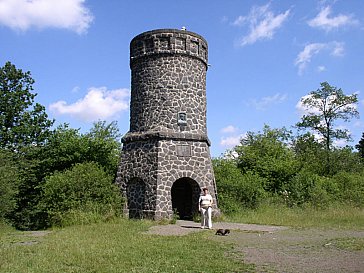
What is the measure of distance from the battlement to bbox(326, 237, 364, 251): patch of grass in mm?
10305

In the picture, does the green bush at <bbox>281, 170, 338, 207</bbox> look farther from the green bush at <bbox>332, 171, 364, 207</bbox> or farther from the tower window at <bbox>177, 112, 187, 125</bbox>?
the tower window at <bbox>177, 112, 187, 125</bbox>

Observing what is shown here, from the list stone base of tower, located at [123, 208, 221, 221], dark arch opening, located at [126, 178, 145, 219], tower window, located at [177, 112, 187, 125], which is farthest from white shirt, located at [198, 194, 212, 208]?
tower window, located at [177, 112, 187, 125]

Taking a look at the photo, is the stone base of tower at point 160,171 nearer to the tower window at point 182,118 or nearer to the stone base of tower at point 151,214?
the stone base of tower at point 151,214

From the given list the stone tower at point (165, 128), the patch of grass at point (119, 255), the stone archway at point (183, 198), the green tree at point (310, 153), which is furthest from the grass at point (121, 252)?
the green tree at point (310, 153)

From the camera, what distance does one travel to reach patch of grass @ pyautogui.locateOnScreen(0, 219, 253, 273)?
6965 mm

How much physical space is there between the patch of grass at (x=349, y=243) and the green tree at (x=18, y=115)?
20.8 m

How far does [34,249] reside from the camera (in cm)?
894

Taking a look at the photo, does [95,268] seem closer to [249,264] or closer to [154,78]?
[249,264]

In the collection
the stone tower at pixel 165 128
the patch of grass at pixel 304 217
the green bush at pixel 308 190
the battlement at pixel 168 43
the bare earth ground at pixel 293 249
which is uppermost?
the battlement at pixel 168 43

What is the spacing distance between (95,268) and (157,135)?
9633 millimetres

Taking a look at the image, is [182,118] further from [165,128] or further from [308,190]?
[308,190]

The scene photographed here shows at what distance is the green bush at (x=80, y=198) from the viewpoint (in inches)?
596

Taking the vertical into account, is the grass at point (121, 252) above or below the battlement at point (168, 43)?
below

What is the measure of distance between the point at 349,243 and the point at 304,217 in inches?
272
